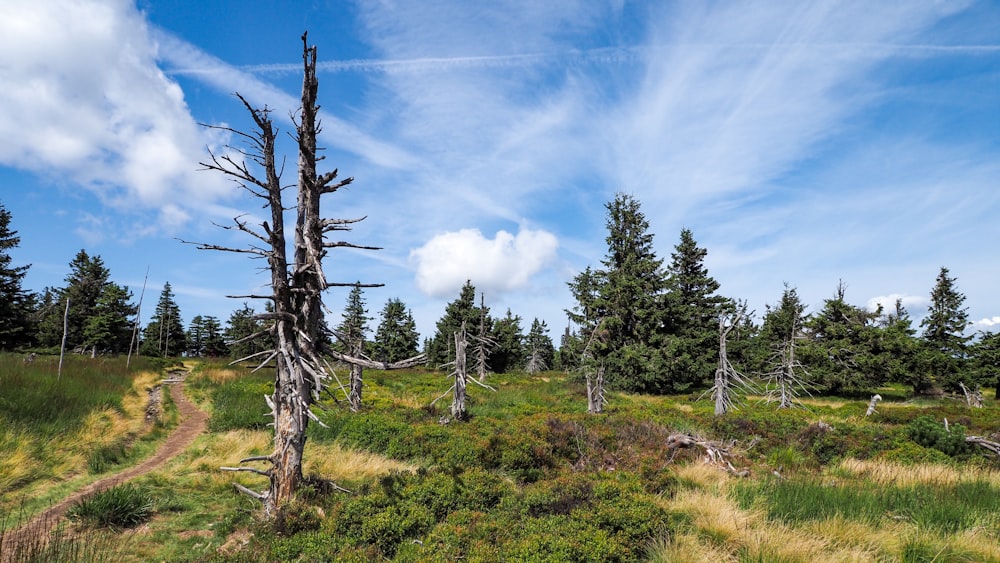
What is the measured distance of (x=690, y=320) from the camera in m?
36.2

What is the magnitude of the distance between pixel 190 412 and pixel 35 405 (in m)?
5.77

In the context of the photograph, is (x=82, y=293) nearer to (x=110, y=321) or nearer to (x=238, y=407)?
(x=110, y=321)

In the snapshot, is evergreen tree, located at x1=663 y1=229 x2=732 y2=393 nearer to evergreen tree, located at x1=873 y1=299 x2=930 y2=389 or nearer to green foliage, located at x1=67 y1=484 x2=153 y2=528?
evergreen tree, located at x1=873 y1=299 x2=930 y2=389

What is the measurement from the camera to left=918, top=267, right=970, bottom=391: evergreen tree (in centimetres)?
3381

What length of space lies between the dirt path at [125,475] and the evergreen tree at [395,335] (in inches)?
1236

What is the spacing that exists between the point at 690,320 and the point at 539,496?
107 feet

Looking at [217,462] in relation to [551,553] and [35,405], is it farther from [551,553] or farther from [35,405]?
[551,553]

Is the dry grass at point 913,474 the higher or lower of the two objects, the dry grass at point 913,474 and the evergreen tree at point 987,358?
the lower

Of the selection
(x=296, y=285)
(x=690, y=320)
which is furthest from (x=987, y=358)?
(x=296, y=285)

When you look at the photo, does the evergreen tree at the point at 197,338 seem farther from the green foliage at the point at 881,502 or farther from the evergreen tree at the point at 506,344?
the green foliage at the point at 881,502

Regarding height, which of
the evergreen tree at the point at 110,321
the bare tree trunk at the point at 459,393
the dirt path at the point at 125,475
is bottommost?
the dirt path at the point at 125,475

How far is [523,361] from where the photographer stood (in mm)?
72375

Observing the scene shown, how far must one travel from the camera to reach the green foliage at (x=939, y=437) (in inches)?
472

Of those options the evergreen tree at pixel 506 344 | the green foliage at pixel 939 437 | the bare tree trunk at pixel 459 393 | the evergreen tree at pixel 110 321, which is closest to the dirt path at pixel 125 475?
the bare tree trunk at pixel 459 393
